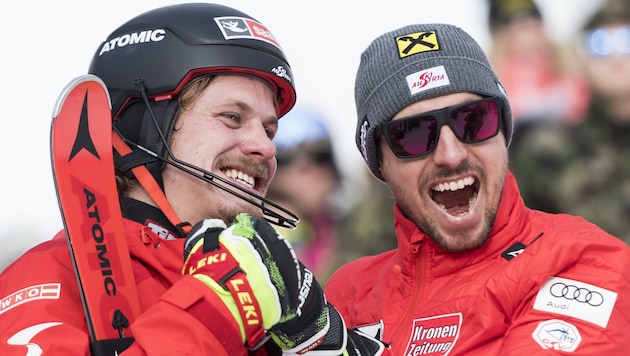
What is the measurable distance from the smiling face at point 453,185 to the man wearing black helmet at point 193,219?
544 millimetres

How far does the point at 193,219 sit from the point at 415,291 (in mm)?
897

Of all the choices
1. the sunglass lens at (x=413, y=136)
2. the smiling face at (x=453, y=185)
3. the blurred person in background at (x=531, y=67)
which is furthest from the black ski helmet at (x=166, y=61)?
the blurred person in background at (x=531, y=67)

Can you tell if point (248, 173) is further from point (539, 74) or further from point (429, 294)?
point (539, 74)

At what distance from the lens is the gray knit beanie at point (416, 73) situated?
3.72 m

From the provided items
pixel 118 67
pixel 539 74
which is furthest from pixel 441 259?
pixel 539 74

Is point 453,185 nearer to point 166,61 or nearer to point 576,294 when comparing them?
point 576,294

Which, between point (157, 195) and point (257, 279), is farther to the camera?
point (157, 195)

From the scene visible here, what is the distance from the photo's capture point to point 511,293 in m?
3.36

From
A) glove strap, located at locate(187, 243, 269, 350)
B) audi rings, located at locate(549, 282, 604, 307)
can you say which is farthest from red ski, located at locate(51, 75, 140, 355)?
audi rings, located at locate(549, 282, 604, 307)

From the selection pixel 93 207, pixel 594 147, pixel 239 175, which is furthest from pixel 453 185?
pixel 594 147

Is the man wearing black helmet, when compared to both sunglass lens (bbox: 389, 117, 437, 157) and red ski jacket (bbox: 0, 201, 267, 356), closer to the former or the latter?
red ski jacket (bbox: 0, 201, 267, 356)

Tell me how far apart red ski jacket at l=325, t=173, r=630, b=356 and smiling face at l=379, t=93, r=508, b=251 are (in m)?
0.05

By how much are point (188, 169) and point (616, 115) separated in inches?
134

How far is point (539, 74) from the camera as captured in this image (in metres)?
6.40
